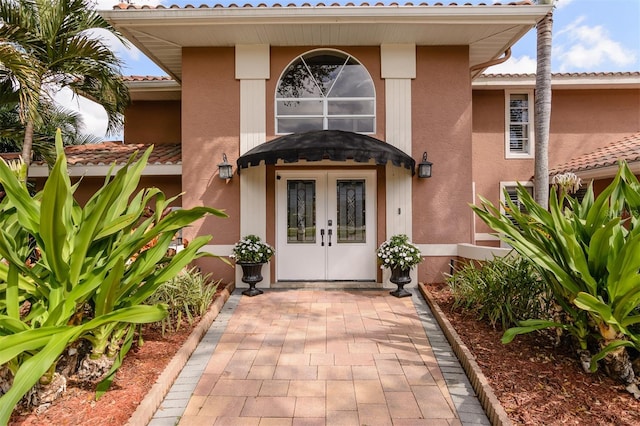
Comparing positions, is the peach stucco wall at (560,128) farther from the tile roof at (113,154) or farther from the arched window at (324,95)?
the tile roof at (113,154)

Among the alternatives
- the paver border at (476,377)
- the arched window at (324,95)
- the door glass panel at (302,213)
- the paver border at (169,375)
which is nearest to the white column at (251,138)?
the arched window at (324,95)

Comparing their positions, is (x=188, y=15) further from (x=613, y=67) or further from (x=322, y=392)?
(x=613, y=67)

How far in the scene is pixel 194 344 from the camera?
196 inches

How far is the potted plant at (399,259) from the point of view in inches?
290

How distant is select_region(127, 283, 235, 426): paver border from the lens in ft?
10.8

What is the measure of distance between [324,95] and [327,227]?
322 cm

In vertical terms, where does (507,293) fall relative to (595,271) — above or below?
below

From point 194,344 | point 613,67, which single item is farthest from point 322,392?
point 613,67

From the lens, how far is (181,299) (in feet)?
19.1

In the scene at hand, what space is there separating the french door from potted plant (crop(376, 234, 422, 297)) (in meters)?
0.84

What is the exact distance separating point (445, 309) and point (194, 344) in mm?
4276

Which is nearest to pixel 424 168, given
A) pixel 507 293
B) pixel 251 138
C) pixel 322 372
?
pixel 507 293

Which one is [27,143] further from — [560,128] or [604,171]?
[560,128]

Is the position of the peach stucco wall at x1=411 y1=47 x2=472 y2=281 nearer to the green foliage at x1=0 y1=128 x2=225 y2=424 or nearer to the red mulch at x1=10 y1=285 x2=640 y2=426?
the red mulch at x1=10 y1=285 x2=640 y2=426
